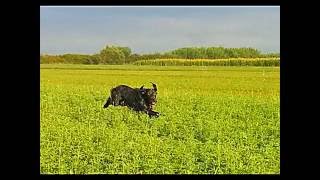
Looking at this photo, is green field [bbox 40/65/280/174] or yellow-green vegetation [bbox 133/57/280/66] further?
yellow-green vegetation [bbox 133/57/280/66]

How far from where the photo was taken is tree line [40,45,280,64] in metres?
4.45

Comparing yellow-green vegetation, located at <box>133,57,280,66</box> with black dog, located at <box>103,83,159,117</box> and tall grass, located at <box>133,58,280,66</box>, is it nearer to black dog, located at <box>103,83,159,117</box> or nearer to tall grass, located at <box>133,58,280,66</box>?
tall grass, located at <box>133,58,280,66</box>

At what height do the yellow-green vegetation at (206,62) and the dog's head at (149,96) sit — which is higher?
the yellow-green vegetation at (206,62)

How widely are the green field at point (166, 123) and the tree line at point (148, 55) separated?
0.21ft

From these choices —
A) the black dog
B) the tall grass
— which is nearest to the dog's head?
the black dog

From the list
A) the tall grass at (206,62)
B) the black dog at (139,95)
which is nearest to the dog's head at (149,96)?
the black dog at (139,95)

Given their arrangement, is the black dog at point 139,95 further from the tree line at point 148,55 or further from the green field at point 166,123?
the tree line at point 148,55

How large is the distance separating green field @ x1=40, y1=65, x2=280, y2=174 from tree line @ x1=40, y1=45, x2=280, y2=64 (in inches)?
2.5

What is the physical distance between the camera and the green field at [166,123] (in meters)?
4.30
